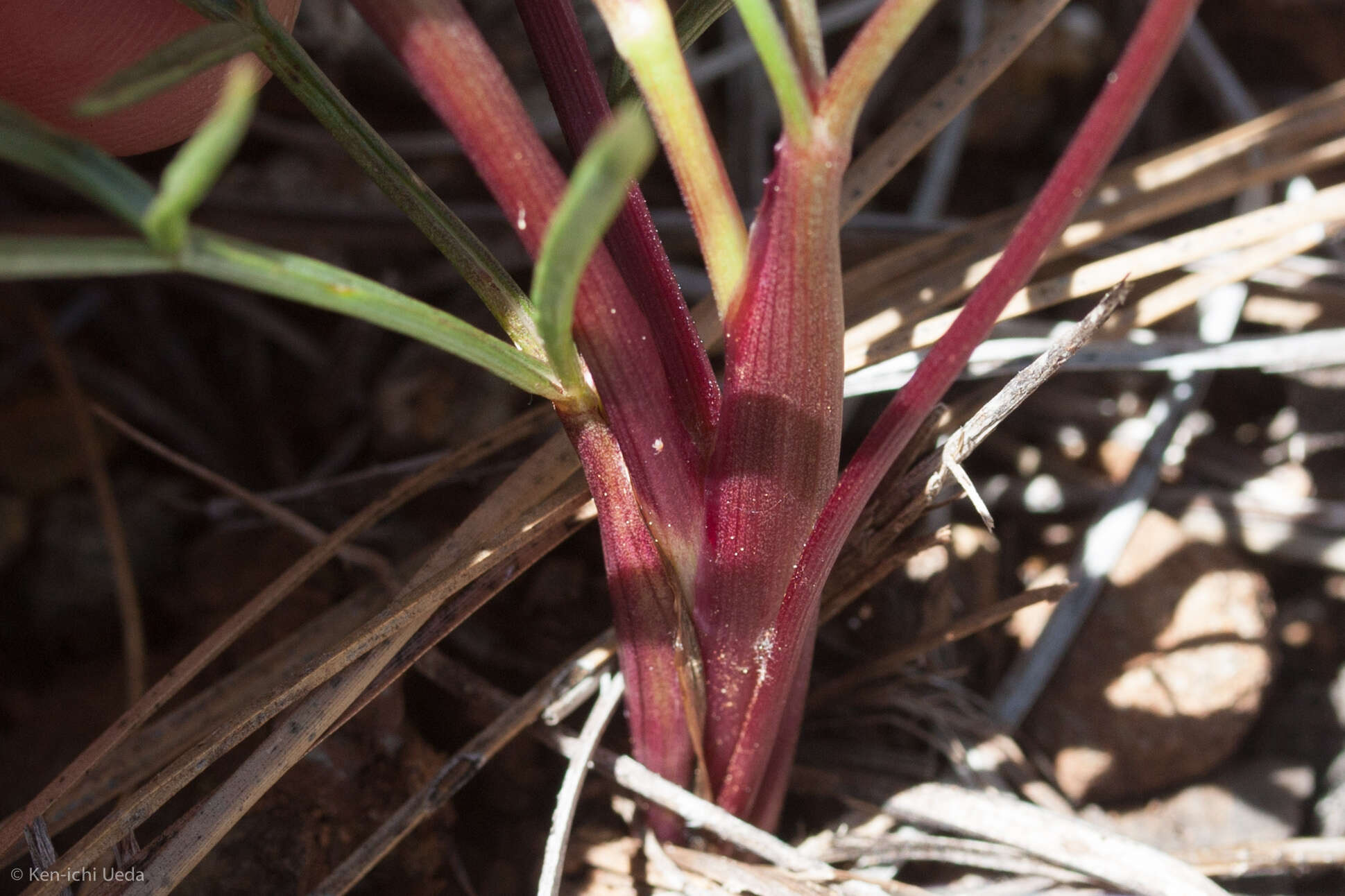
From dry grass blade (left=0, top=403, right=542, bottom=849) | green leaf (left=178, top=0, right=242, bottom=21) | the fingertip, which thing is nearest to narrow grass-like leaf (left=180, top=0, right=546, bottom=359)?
green leaf (left=178, top=0, right=242, bottom=21)

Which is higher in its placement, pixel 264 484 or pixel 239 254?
pixel 264 484

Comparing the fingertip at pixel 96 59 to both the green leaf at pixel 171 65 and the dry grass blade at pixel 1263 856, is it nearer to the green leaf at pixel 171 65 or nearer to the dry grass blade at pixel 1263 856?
the green leaf at pixel 171 65

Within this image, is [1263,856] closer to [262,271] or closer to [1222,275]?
[1222,275]

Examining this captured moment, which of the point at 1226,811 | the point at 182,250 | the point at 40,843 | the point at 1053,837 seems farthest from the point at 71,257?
the point at 1226,811

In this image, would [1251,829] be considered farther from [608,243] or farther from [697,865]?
[608,243]

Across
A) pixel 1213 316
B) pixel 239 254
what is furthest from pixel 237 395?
pixel 1213 316

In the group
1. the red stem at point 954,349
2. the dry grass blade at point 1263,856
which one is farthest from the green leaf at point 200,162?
the dry grass blade at point 1263,856

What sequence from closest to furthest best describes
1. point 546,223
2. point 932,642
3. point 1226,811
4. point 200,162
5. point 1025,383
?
point 200,162
point 546,223
point 1025,383
point 932,642
point 1226,811
